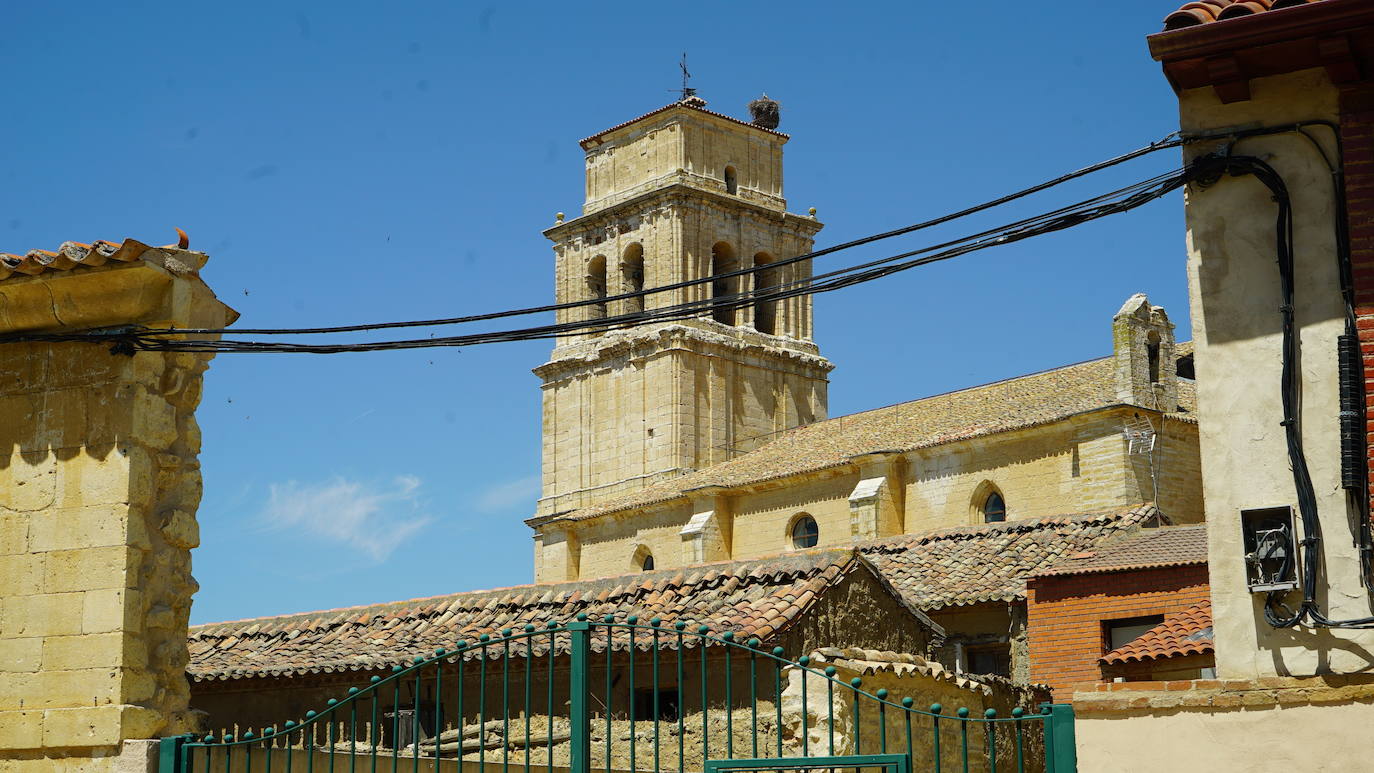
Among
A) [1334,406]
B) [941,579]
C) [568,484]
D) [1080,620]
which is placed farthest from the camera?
[568,484]

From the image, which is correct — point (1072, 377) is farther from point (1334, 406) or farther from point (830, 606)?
point (1334, 406)

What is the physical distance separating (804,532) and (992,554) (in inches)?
580

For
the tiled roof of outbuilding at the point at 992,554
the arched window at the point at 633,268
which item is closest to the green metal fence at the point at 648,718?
the tiled roof of outbuilding at the point at 992,554

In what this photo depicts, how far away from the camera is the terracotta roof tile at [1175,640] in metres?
16.6

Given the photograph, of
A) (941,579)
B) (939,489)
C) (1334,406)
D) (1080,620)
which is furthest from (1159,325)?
(1334,406)

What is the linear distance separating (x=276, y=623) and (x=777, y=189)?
3536 centimetres

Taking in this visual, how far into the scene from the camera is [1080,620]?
67.1 feet

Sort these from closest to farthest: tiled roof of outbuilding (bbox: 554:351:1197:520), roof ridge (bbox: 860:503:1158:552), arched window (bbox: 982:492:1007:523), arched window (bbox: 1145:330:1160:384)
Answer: roof ridge (bbox: 860:503:1158:552), arched window (bbox: 1145:330:1160:384), tiled roof of outbuilding (bbox: 554:351:1197:520), arched window (bbox: 982:492:1007:523)

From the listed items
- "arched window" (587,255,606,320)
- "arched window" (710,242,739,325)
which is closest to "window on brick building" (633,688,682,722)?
"arched window" (710,242,739,325)

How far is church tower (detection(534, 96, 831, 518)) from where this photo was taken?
47688 millimetres

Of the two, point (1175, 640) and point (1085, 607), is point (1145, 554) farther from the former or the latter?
point (1175, 640)

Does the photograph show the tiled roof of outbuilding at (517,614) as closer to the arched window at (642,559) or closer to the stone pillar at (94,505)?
the stone pillar at (94,505)

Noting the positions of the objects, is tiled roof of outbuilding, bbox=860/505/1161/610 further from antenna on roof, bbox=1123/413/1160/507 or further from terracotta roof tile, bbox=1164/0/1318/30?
terracotta roof tile, bbox=1164/0/1318/30

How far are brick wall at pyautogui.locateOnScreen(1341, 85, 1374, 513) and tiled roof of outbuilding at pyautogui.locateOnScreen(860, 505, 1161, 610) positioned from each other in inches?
608
